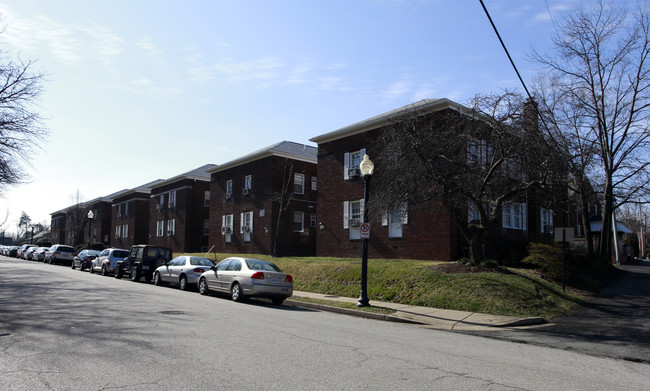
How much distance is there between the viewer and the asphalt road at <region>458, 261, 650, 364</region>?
971cm

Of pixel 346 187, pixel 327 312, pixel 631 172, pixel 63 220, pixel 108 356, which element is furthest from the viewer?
pixel 63 220

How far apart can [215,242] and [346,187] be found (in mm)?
17231

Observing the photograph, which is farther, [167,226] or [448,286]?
[167,226]

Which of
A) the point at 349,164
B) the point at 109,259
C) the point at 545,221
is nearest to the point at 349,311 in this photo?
the point at 349,164

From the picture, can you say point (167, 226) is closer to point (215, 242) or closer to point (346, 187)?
point (215, 242)

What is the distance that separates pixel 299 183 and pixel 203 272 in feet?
60.4

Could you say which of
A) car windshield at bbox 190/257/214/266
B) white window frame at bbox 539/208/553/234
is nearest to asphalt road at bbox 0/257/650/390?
car windshield at bbox 190/257/214/266

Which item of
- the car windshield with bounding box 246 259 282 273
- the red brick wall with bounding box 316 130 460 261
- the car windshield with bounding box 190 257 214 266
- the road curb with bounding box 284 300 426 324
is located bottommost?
the road curb with bounding box 284 300 426 324

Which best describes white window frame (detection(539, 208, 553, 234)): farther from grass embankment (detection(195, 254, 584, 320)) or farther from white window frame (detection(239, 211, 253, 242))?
white window frame (detection(239, 211, 253, 242))

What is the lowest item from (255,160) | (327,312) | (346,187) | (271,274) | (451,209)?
(327,312)

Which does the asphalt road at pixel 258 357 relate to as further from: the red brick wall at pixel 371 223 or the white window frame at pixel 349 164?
the white window frame at pixel 349 164

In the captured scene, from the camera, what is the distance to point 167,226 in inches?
1953

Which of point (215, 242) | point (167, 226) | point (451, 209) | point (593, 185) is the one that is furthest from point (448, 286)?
point (167, 226)

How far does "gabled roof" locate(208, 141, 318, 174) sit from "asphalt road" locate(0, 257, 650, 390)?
77.6 feet
